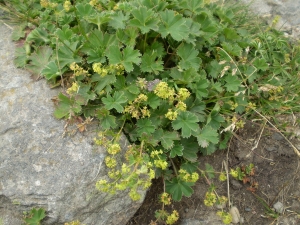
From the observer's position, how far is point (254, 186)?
3.24 metres

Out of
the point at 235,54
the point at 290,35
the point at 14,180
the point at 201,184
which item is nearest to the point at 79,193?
the point at 14,180

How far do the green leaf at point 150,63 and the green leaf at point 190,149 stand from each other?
0.63 m

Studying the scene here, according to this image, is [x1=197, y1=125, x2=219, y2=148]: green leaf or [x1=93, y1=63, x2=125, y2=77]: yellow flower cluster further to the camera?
[x1=197, y1=125, x2=219, y2=148]: green leaf

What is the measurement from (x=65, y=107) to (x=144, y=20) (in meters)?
0.94

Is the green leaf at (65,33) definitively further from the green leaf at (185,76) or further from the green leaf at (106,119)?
the green leaf at (185,76)

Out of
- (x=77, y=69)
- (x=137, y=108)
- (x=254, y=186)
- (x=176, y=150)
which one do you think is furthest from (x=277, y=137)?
(x=77, y=69)

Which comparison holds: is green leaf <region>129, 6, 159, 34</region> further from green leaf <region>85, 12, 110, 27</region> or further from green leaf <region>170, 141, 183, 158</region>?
green leaf <region>170, 141, 183, 158</region>

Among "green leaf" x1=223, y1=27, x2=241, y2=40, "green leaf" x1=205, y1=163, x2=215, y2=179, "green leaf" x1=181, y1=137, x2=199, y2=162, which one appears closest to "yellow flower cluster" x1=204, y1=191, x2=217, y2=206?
"green leaf" x1=205, y1=163, x2=215, y2=179

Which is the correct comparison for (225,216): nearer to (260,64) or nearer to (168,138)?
(168,138)

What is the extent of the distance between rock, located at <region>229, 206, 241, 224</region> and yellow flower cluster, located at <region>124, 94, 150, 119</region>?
3.71 ft

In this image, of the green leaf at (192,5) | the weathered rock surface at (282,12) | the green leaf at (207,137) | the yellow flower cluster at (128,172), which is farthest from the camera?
the weathered rock surface at (282,12)

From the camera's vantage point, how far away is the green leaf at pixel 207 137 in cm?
293

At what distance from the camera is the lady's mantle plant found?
2846 millimetres

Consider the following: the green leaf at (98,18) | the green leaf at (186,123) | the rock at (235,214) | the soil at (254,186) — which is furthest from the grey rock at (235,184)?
the green leaf at (98,18)
